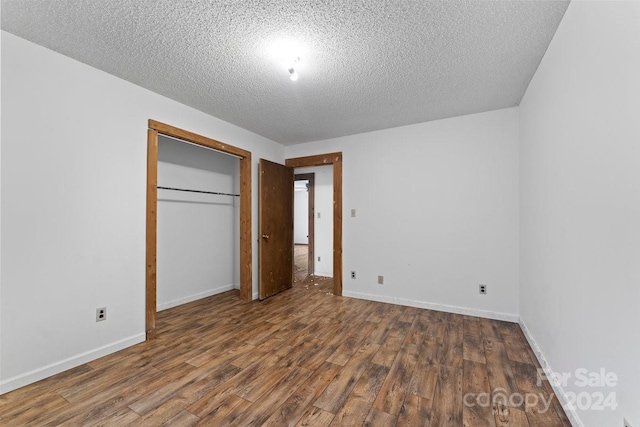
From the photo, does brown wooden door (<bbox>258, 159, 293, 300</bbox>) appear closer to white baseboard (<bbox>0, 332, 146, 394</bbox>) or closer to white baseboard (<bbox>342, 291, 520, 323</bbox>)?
white baseboard (<bbox>342, 291, 520, 323</bbox>)

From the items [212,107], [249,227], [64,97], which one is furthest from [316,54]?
[249,227]

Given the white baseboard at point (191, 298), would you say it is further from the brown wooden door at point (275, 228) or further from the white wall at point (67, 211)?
the white wall at point (67, 211)

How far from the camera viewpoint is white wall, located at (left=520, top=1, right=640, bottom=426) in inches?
40.4

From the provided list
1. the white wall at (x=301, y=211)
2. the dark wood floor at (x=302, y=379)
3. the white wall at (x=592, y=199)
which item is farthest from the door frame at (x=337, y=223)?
the white wall at (x=301, y=211)

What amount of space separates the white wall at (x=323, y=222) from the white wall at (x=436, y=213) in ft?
4.39

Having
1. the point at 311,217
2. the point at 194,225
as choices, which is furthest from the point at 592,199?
the point at 311,217

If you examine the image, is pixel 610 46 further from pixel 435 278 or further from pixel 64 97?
pixel 64 97

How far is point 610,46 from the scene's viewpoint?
3.79 ft

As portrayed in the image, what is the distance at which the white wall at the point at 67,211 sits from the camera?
6.01ft

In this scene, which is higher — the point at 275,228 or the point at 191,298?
the point at 275,228

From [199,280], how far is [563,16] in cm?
463

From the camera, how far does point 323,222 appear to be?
5.57 metres

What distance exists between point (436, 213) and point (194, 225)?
3459 millimetres

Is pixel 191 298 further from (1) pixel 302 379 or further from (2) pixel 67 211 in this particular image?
(1) pixel 302 379
